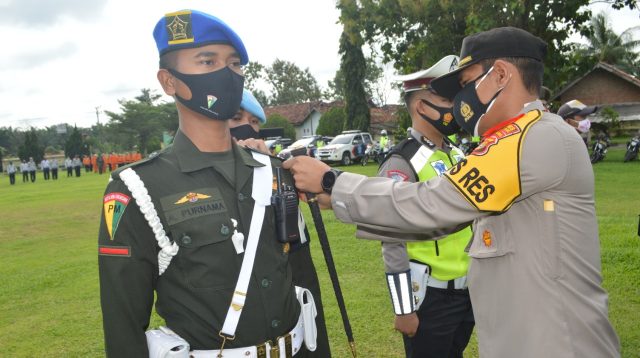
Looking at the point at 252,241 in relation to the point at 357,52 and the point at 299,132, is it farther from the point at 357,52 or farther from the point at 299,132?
the point at 299,132

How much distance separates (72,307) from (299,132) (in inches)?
1979

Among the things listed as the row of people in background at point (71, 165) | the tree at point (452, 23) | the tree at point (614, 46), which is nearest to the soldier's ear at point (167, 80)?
the tree at point (452, 23)

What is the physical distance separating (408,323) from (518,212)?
1195mm

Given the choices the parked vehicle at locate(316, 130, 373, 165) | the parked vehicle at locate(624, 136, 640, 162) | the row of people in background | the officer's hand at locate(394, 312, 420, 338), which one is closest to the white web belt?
the officer's hand at locate(394, 312, 420, 338)

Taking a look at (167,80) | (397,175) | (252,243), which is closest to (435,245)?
(397,175)

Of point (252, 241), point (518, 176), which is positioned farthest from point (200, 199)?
point (518, 176)

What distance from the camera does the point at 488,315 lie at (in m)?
2.15

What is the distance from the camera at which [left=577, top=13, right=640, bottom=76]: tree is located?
47156 millimetres

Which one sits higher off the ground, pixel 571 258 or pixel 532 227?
pixel 532 227

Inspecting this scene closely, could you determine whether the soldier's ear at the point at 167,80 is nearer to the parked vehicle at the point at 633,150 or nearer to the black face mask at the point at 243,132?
the black face mask at the point at 243,132

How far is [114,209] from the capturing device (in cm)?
190

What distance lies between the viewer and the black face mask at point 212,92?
2207 mm

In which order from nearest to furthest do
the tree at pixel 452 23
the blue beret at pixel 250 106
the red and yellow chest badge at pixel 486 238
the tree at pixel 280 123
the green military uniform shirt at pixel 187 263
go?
the green military uniform shirt at pixel 187 263 → the red and yellow chest badge at pixel 486 238 → the blue beret at pixel 250 106 → the tree at pixel 452 23 → the tree at pixel 280 123

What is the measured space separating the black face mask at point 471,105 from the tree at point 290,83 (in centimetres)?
7525
